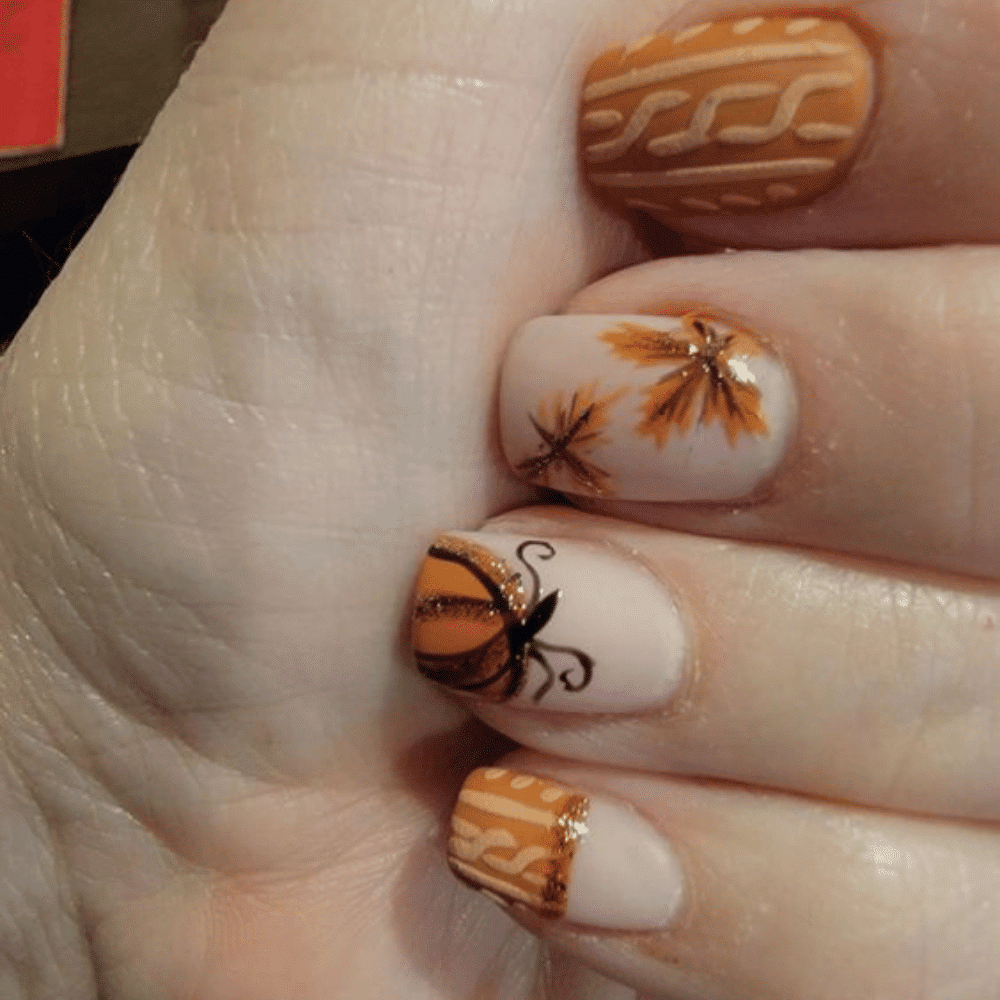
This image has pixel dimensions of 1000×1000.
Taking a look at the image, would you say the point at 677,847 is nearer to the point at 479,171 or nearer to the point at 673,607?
the point at 673,607

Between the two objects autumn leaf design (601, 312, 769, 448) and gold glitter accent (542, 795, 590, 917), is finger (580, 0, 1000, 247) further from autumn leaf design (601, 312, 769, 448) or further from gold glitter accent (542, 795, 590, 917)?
gold glitter accent (542, 795, 590, 917)

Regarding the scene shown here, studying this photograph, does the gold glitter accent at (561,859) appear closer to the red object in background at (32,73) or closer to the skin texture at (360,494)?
the skin texture at (360,494)

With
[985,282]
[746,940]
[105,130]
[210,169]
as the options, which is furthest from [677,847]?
[105,130]

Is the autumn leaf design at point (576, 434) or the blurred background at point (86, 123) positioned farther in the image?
the blurred background at point (86, 123)

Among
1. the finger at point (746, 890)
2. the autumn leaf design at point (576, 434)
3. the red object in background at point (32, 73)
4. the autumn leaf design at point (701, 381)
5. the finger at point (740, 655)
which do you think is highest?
the red object in background at point (32, 73)

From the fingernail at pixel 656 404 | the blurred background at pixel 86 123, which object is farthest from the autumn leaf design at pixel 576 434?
the blurred background at pixel 86 123

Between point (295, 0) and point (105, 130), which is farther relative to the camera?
point (105, 130)

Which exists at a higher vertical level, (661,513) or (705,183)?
(705,183)
